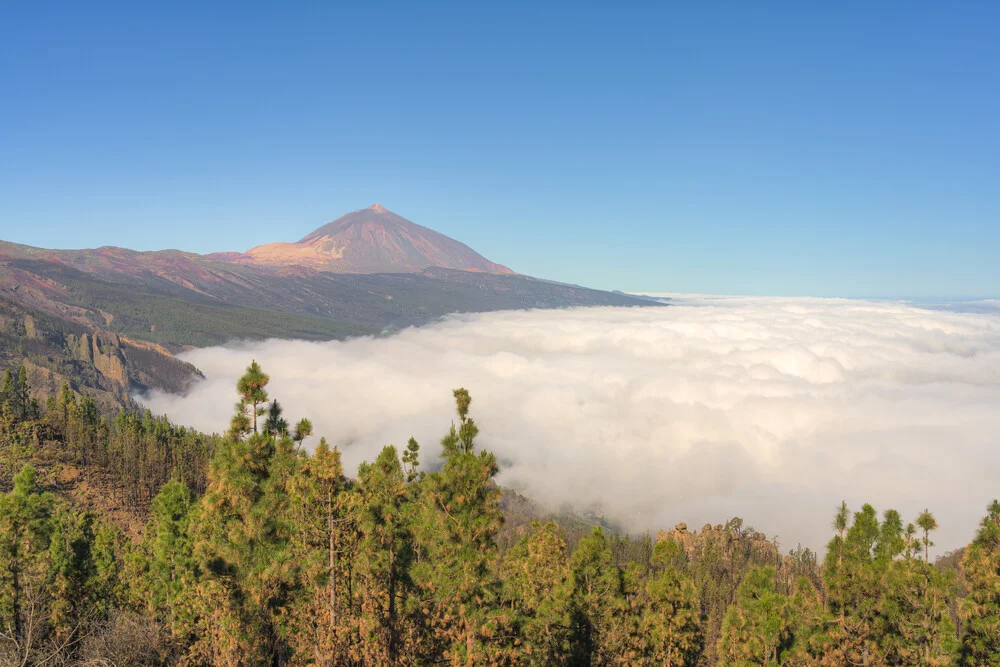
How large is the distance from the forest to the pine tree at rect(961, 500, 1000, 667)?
0.27ft

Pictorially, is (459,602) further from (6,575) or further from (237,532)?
(6,575)

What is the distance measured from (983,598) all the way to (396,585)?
29.3 metres

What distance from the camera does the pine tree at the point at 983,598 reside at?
91.7 feet

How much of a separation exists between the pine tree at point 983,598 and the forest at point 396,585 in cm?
8

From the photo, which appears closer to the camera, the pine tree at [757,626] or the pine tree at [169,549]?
the pine tree at [169,549]

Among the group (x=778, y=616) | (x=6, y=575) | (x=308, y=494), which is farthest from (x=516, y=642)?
(x=6, y=575)

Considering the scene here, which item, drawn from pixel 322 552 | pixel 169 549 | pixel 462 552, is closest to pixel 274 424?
pixel 322 552

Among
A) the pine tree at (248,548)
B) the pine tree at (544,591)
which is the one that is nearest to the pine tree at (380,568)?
the pine tree at (248,548)

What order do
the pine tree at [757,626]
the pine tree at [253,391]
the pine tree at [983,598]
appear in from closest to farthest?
1. the pine tree at [253,391]
2. the pine tree at [983,598]
3. the pine tree at [757,626]

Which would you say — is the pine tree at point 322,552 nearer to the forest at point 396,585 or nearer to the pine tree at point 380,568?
the forest at point 396,585

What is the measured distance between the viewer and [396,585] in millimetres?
22719

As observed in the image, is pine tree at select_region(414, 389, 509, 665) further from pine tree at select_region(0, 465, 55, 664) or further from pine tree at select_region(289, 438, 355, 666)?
pine tree at select_region(0, 465, 55, 664)

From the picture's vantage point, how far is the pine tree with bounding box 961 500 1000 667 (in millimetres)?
27938

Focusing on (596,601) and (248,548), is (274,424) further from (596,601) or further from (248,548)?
(596,601)
